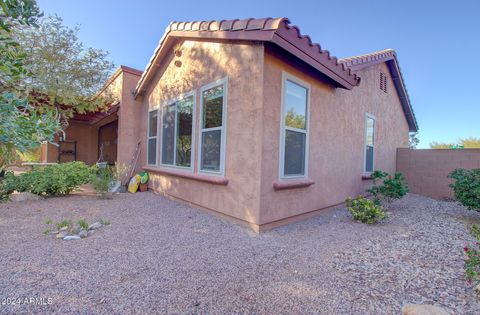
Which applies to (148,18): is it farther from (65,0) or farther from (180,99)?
Result: (180,99)

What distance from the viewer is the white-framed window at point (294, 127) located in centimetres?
452

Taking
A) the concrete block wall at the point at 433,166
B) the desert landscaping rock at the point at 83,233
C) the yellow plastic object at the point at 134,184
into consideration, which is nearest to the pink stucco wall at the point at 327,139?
the concrete block wall at the point at 433,166

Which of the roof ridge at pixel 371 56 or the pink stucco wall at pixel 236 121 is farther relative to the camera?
the roof ridge at pixel 371 56

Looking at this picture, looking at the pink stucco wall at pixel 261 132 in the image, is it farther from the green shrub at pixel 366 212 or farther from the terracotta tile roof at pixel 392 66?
the green shrub at pixel 366 212

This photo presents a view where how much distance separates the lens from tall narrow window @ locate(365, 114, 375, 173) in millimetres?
7695

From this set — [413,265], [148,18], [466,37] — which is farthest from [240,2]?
[413,265]

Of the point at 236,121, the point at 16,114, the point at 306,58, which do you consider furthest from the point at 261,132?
the point at 16,114

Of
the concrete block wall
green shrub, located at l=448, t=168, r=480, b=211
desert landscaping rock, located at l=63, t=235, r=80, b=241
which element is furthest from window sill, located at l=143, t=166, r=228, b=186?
the concrete block wall

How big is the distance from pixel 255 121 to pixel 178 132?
120 inches

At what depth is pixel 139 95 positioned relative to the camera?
28.7 feet

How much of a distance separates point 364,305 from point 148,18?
10.7m

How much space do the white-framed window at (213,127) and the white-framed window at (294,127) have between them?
1153mm

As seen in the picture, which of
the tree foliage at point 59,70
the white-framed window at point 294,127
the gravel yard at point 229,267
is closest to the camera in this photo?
the gravel yard at point 229,267

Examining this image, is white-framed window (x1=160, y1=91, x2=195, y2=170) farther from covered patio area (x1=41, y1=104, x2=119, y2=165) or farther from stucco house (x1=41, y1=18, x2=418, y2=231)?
covered patio area (x1=41, y1=104, x2=119, y2=165)
